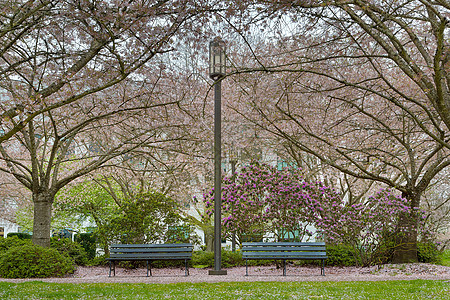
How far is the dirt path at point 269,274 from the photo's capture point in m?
8.40

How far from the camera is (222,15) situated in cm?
629

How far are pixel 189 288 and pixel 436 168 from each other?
20.6 ft

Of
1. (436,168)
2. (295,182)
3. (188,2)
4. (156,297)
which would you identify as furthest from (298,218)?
(188,2)

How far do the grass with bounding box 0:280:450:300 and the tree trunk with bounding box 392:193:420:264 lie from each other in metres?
3.21

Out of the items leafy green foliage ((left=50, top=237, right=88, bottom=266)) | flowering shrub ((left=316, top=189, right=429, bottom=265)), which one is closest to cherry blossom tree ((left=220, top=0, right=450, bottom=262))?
flowering shrub ((left=316, top=189, right=429, bottom=265))

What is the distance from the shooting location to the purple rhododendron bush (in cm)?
1034

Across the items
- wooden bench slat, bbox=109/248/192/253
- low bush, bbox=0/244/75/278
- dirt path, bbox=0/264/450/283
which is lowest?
dirt path, bbox=0/264/450/283

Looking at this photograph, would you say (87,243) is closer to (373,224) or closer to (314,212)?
(314,212)

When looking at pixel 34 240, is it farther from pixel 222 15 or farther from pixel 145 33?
pixel 222 15

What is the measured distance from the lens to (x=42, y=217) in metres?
10.8

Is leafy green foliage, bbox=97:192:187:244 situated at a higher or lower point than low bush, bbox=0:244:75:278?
higher

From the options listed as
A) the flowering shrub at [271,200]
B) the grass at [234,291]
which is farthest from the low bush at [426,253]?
the grass at [234,291]

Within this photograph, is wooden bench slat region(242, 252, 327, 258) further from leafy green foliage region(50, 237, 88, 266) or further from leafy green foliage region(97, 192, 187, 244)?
leafy green foliage region(50, 237, 88, 266)

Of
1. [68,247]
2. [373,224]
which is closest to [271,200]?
[373,224]
